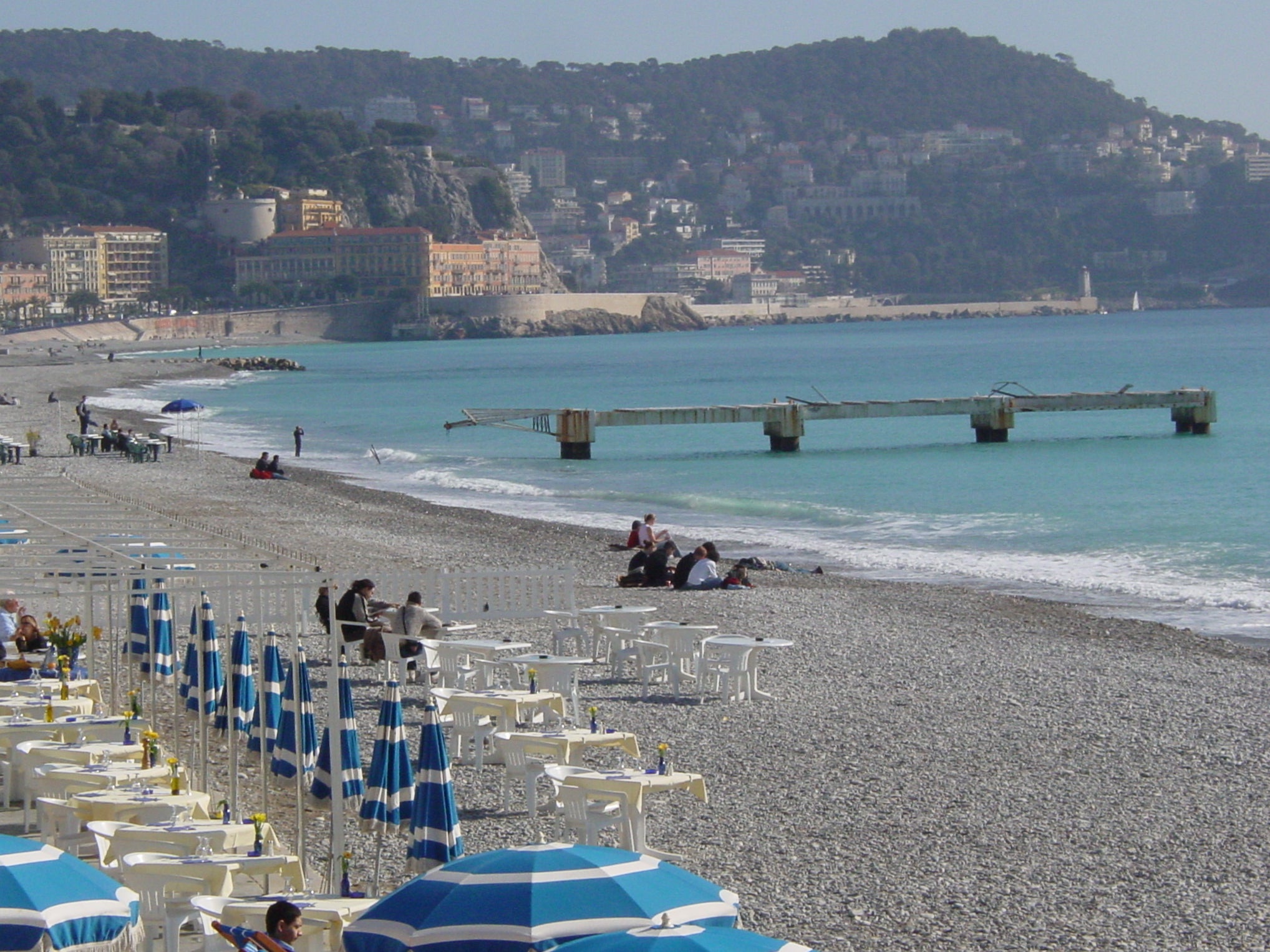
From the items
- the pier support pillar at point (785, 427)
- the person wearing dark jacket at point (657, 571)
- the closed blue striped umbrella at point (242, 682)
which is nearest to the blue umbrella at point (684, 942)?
the closed blue striped umbrella at point (242, 682)

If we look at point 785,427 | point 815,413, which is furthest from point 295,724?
point 785,427

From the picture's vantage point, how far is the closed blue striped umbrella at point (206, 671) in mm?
8826

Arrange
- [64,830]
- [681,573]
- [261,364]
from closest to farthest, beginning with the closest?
[64,830]
[681,573]
[261,364]

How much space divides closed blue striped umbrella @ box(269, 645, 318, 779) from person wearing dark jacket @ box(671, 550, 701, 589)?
8433 mm

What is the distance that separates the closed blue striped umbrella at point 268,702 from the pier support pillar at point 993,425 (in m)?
32.3

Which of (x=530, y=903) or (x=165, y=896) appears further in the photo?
(x=165, y=896)

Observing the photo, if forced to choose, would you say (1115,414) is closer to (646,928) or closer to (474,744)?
(474,744)

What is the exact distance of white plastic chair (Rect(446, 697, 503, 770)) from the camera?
29.3 feet

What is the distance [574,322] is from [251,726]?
511 ft

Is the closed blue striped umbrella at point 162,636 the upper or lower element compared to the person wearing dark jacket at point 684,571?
upper

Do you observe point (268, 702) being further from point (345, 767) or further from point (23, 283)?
point (23, 283)

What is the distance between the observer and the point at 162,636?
9906mm

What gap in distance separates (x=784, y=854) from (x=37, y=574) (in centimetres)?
404

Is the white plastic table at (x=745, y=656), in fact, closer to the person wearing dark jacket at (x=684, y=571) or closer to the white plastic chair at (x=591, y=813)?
the white plastic chair at (x=591, y=813)
